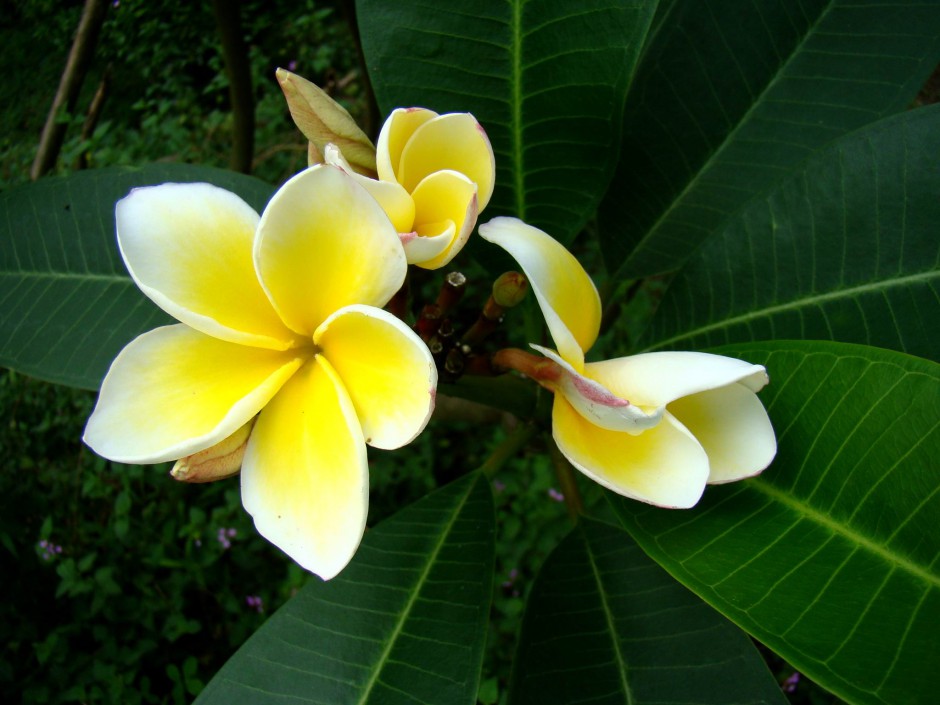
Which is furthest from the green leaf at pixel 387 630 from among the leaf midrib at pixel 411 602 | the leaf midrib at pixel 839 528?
the leaf midrib at pixel 839 528

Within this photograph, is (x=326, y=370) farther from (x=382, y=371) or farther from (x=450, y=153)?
(x=450, y=153)

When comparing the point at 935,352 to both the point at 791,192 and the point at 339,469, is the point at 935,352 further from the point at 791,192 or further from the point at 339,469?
the point at 339,469

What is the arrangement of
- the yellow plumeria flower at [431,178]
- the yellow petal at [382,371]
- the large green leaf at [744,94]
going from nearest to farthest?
the yellow petal at [382,371] → the yellow plumeria flower at [431,178] → the large green leaf at [744,94]

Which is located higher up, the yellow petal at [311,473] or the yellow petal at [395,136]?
the yellow petal at [395,136]

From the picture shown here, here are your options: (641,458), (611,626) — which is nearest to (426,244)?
(641,458)

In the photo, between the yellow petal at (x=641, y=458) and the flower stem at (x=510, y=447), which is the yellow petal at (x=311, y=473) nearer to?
the yellow petal at (x=641, y=458)

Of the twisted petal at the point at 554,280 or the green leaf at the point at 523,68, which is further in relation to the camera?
the green leaf at the point at 523,68

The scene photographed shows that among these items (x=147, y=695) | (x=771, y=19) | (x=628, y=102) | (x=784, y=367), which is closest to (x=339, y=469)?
(x=784, y=367)

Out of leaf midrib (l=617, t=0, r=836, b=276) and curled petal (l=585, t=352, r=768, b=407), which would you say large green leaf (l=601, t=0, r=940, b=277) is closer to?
leaf midrib (l=617, t=0, r=836, b=276)
